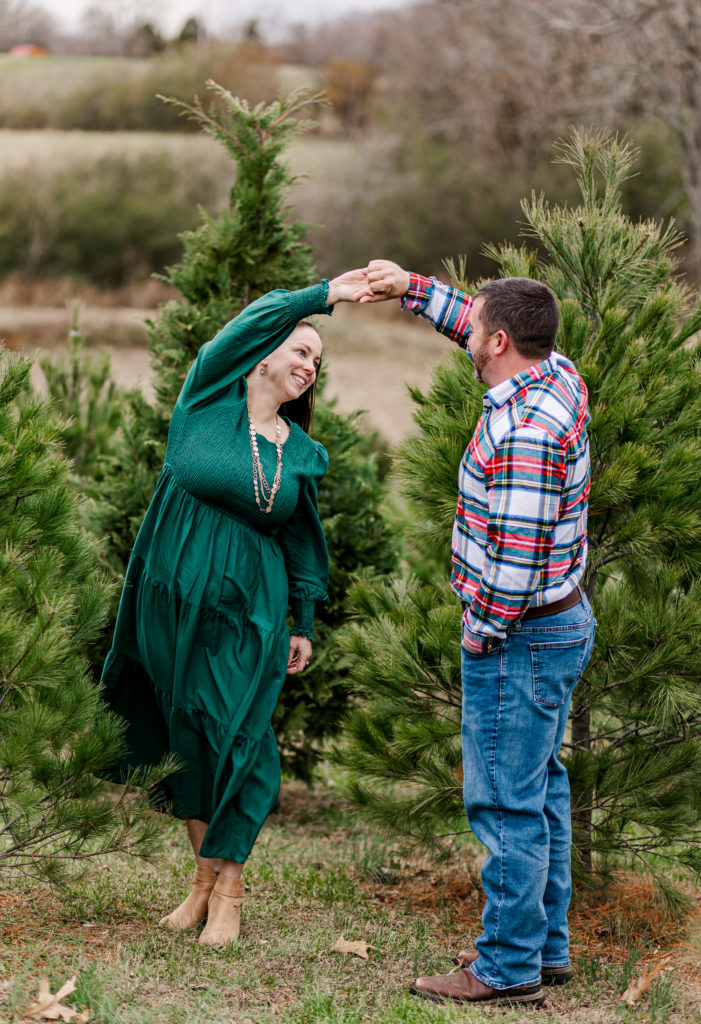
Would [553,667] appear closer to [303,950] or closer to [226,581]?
[226,581]

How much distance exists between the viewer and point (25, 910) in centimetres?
346

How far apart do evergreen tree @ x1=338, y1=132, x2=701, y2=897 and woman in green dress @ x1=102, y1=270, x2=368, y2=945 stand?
491mm

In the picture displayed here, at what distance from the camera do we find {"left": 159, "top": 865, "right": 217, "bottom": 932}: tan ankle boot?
11.2ft

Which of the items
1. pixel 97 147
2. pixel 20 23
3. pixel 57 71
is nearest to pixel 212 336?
pixel 20 23

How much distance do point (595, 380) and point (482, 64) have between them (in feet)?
93.6

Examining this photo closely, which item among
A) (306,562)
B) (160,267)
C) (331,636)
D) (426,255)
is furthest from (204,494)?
(426,255)

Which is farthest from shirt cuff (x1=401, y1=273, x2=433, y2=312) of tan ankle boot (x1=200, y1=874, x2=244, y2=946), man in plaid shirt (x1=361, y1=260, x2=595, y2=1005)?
tan ankle boot (x1=200, y1=874, x2=244, y2=946)

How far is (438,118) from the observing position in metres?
31.0

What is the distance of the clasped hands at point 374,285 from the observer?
3238mm

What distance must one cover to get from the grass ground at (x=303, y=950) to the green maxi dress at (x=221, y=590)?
379mm

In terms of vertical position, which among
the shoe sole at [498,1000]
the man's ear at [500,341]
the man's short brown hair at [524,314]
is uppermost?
the man's short brown hair at [524,314]

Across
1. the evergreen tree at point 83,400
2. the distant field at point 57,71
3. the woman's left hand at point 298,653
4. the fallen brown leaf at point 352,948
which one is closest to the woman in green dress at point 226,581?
the woman's left hand at point 298,653

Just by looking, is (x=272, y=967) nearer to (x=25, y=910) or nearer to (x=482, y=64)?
(x=25, y=910)

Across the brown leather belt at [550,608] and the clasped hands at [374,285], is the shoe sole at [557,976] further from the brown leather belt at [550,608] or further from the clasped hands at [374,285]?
the clasped hands at [374,285]
